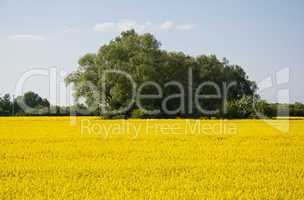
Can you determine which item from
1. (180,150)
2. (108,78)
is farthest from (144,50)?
(180,150)

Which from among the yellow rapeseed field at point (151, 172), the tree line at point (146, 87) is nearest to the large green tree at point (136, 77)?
the tree line at point (146, 87)

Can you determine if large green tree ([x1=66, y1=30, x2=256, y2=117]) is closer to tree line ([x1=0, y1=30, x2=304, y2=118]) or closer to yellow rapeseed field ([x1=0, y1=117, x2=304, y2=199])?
tree line ([x1=0, y1=30, x2=304, y2=118])

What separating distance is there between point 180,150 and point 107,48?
46317 mm

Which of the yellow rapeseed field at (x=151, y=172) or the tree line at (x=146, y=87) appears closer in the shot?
the yellow rapeseed field at (x=151, y=172)

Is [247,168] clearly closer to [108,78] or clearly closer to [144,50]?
[108,78]

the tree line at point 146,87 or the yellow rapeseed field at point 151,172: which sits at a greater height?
the tree line at point 146,87

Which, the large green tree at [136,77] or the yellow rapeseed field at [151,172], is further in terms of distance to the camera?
the large green tree at [136,77]

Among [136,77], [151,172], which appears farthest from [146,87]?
[151,172]

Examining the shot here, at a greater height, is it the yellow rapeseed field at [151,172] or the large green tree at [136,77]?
the large green tree at [136,77]

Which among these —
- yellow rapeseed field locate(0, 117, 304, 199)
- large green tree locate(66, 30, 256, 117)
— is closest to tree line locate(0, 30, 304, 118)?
large green tree locate(66, 30, 256, 117)

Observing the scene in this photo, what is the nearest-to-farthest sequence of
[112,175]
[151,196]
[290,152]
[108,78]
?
[151,196] < [112,175] < [290,152] < [108,78]

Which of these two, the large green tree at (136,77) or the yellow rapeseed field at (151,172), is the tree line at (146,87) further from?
the yellow rapeseed field at (151,172)

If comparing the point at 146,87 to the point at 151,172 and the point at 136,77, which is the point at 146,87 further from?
the point at 151,172

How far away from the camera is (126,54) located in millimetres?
61656
